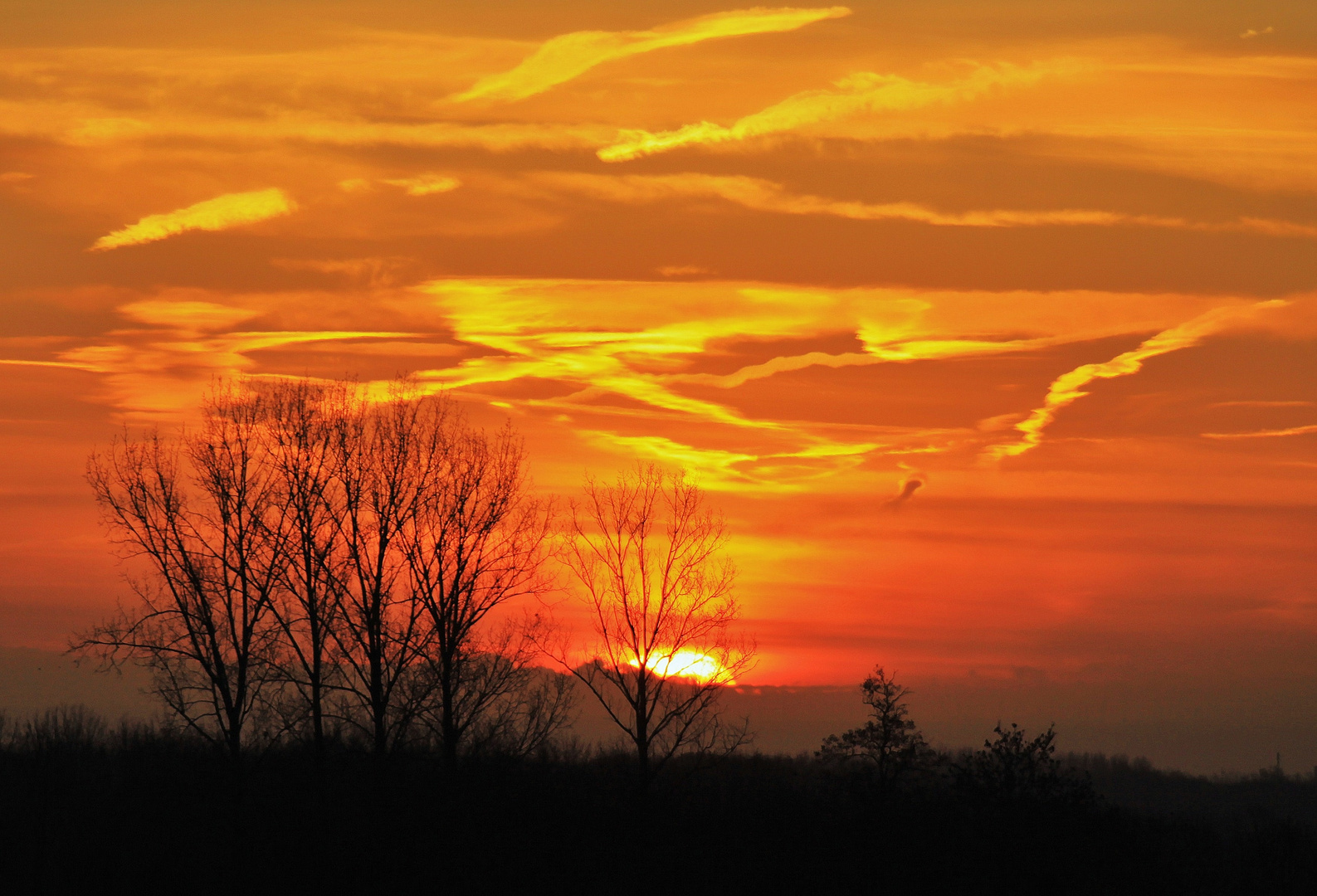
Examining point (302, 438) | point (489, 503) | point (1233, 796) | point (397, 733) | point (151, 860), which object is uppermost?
point (302, 438)

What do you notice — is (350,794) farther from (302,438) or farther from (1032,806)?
(1032,806)

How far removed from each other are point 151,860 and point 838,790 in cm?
2296

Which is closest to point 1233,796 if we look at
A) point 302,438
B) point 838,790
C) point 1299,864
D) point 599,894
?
point 1299,864

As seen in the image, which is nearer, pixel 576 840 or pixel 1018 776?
pixel 1018 776

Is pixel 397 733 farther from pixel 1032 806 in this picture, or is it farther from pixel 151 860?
pixel 1032 806

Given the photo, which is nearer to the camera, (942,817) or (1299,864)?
(942,817)

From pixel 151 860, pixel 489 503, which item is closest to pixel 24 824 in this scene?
pixel 151 860

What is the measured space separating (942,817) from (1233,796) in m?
90.6

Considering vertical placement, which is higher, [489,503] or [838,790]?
[489,503]

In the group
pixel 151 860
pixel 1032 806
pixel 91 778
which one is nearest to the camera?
pixel 1032 806

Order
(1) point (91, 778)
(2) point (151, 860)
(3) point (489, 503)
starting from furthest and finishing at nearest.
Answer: (1) point (91, 778) < (3) point (489, 503) < (2) point (151, 860)

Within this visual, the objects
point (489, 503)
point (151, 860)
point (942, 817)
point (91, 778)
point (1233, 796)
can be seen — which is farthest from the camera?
point (1233, 796)

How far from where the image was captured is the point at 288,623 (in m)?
40.2

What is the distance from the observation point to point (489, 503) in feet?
132
